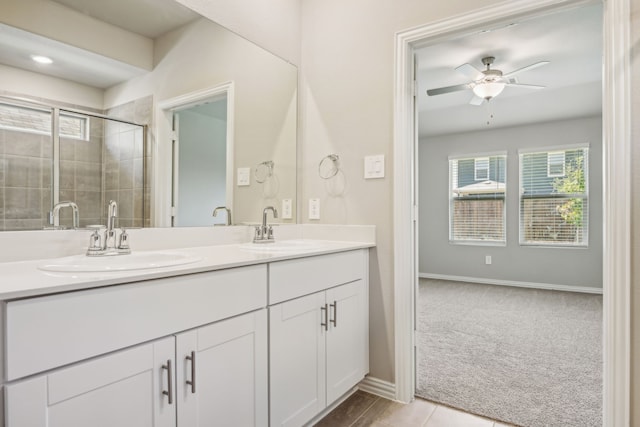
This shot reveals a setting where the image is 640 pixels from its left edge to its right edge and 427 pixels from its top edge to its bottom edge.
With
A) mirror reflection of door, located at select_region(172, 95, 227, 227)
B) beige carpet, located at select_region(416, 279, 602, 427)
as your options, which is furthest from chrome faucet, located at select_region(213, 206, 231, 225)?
beige carpet, located at select_region(416, 279, 602, 427)

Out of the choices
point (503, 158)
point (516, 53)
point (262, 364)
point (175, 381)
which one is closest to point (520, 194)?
point (503, 158)

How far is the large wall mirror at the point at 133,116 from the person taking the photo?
123 cm

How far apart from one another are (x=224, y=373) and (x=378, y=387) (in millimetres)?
1118

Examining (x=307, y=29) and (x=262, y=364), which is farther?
(x=307, y=29)

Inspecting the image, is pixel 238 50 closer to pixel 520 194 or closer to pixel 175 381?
pixel 175 381

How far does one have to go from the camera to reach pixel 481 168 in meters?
5.40

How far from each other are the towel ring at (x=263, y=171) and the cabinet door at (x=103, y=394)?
4.06 ft

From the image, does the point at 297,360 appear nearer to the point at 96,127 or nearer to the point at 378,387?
the point at 378,387

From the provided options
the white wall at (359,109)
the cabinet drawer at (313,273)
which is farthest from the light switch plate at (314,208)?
the cabinet drawer at (313,273)

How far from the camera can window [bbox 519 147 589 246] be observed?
4.74m

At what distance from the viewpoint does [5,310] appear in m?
0.75

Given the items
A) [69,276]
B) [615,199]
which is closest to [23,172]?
[69,276]

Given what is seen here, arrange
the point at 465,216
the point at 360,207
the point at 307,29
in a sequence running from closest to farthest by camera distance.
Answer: the point at 360,207, the point at 307,29, the point at 465,216

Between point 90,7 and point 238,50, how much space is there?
74 centimetres
